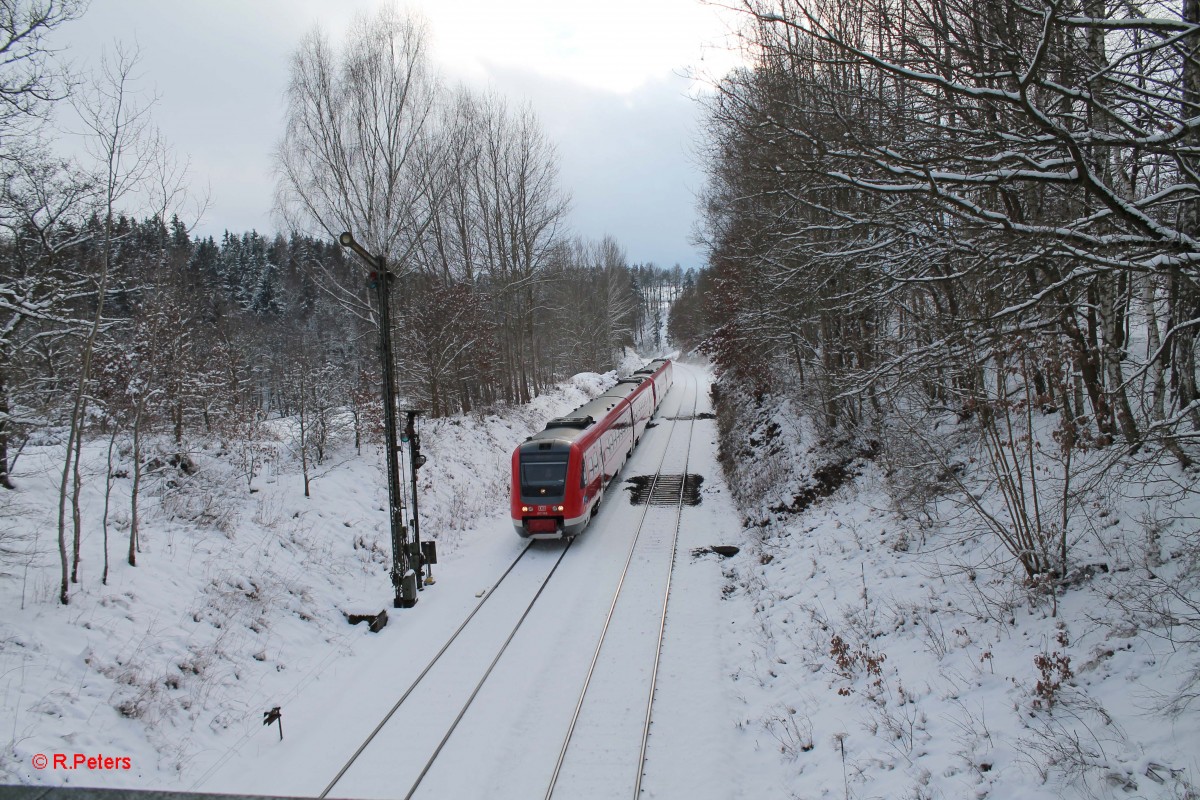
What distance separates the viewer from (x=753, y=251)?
1691cm

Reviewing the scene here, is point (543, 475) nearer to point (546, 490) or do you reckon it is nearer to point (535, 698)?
point (546, 490)

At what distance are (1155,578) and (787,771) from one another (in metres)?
3.90

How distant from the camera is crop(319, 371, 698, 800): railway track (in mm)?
6281

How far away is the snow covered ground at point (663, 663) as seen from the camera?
4.95 metres

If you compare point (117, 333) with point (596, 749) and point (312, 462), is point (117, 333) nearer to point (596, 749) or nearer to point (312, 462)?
point (312, 462)

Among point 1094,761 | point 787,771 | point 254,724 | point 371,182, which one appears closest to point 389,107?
point 371,182

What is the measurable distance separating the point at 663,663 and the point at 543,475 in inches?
223

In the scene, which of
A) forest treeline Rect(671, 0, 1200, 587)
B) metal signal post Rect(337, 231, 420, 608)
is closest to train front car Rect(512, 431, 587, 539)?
metal signal post Rect(337, 231, 420, 608)

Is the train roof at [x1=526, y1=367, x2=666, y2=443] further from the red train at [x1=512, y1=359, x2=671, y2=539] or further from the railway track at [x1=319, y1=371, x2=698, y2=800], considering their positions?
the railway track at [x1=319, y1=371, x2=698, y2=800]

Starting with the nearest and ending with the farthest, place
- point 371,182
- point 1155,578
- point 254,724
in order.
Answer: point 1155,578 → point 254,724 → point 371,182

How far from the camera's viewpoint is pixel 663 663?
27.8 ft

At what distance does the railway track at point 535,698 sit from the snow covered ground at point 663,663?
0.23 feet

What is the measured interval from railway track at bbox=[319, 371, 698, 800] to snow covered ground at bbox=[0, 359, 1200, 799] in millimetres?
70

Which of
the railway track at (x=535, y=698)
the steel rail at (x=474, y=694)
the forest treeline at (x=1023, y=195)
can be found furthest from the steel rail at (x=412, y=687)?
the forest treeline at (x=1023, y=195)
